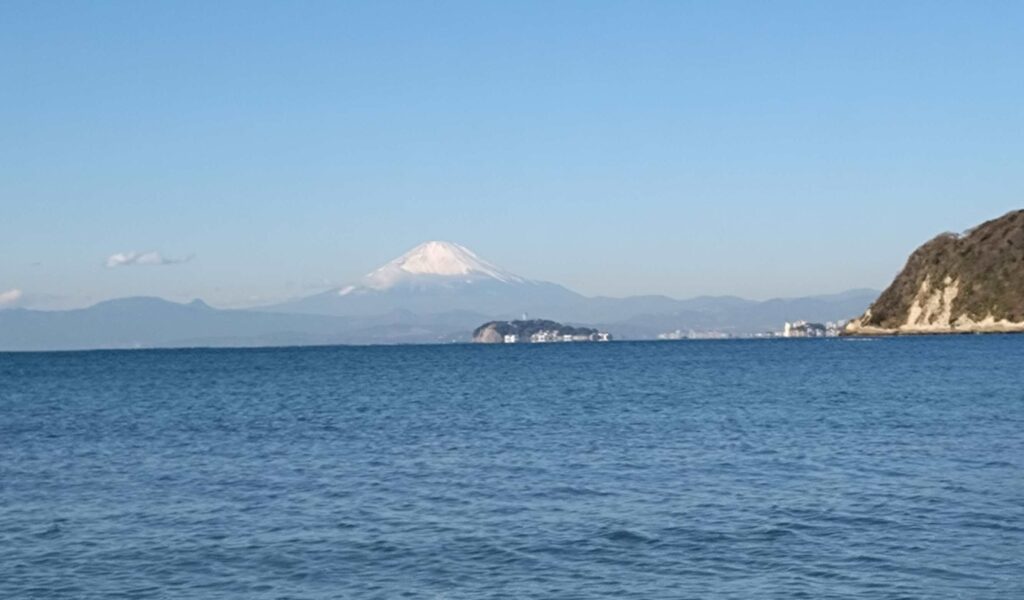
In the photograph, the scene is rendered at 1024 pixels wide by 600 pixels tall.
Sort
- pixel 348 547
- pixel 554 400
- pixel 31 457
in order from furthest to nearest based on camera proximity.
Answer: pixel 554 400, pixel 31 457, pixel 348 547

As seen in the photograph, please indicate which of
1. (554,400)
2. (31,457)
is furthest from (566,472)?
(554,400)

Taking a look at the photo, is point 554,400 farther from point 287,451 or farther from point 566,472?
point 566,472

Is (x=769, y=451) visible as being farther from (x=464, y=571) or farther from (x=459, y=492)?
(x=464, y=571)

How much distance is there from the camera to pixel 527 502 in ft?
117

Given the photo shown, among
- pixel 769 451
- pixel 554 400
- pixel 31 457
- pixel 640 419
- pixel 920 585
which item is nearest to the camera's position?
pixel 920 585

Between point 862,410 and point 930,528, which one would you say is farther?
point 862,410

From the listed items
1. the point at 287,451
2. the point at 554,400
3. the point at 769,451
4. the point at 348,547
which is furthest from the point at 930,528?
the point at 554,400

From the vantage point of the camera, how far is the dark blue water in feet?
83.9

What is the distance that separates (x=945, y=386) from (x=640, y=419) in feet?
114

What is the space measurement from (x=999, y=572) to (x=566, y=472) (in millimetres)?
19346

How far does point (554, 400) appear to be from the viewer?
86.9m

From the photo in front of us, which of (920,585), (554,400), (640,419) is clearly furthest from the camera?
(554,400)

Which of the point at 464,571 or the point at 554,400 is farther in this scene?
the point at 554,400

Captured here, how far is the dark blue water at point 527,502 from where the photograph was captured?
83.9ft
